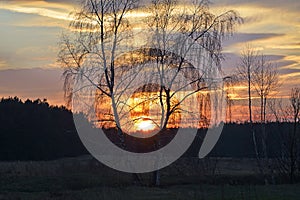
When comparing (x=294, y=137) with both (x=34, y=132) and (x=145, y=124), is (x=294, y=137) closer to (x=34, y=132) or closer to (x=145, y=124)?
(x=145, y=124)

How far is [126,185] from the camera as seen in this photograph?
2527 centimetres

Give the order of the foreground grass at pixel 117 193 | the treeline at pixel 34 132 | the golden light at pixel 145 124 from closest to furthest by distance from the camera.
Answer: the foreground grass at pixel 117 193
the golden light at pixel 145 124
the treeline at pixel 34 132

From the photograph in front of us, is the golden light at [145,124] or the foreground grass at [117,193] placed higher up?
the golden light at [145,124]

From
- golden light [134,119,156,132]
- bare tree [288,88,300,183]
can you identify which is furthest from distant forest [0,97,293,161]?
golden light [134,119,156,132]

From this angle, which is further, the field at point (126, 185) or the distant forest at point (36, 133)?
the distant forest at point (36, 133)

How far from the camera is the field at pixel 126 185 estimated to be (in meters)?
19.9

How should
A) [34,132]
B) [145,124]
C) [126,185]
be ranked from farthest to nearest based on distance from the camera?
[34,132] → [145,124] → [126,185]

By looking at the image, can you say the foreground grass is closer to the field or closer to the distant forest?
the field

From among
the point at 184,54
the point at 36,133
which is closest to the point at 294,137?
the point at 184,54

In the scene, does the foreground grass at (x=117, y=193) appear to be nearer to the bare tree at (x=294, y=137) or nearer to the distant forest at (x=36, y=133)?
the bare tree at (x=294, y=137)

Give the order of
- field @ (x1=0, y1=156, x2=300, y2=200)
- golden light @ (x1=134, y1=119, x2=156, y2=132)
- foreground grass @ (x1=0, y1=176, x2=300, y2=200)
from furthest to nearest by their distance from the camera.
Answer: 1. golden light @ (x1=134, y1=119, x2=156, y2=132)
2. field @ (x1=0, y1=156, x2=300, y2=200)
3. foreground grass @ (x1=0, y1=176, x2=300, y2=200)

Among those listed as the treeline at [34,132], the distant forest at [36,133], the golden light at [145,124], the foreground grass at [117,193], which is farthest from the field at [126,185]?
the treeline at [34,132]

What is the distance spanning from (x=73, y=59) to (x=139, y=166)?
6580mm

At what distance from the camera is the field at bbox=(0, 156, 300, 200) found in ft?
65.4
